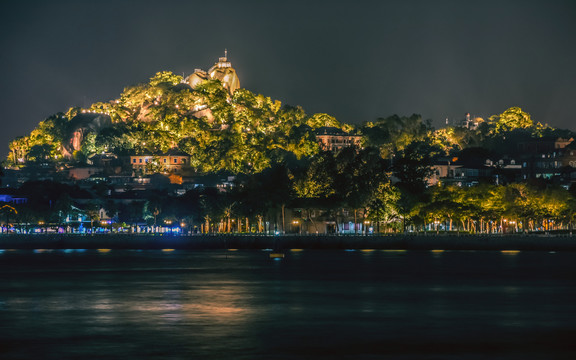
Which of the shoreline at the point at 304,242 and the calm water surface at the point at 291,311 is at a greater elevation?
the shoreline at the point at 304,242

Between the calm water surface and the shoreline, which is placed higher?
the shoreline

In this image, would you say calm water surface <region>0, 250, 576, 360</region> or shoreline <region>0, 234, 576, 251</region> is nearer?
calm water surface <region>0, 250, 576, 360</region>

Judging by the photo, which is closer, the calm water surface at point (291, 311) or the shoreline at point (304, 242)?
the calm water surface at point (291, 311)

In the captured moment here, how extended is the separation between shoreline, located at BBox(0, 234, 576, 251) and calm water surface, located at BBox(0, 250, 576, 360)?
24564 millimetres

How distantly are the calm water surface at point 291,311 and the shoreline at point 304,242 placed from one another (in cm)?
2456

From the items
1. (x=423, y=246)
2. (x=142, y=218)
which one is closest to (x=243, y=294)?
(x=423, y=246)

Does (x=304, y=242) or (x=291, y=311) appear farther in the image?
(x=304, y=242)

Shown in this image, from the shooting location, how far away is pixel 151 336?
1323 inches

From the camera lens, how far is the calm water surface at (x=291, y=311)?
30.8m

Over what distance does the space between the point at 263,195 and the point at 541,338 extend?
264ft

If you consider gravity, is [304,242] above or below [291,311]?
above

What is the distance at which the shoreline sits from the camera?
329 feet

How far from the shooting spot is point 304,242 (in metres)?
104

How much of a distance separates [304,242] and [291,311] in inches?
2429
